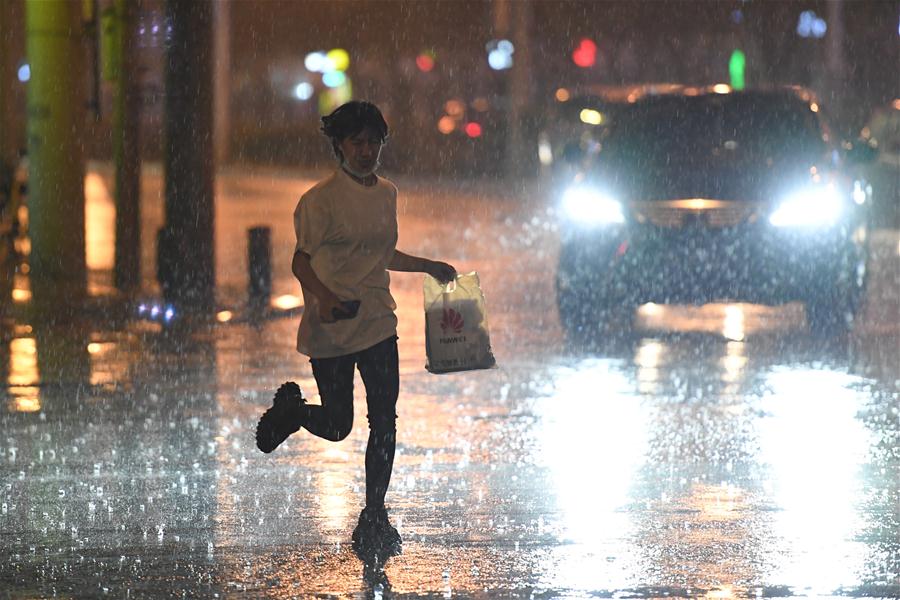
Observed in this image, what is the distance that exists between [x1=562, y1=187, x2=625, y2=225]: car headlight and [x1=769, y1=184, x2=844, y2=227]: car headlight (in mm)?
1213

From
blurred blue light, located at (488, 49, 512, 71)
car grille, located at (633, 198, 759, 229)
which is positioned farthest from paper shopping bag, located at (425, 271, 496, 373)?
blurred blue light, located at (488, 49, 512, 71)

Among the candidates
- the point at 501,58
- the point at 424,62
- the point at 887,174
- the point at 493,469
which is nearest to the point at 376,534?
the point at 493,469

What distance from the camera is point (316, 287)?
22.5 feet

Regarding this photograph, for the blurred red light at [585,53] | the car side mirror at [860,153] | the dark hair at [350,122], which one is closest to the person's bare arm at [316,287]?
the dark hair at [350,122]

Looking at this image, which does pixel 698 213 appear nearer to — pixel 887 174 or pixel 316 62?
pixel 887 174

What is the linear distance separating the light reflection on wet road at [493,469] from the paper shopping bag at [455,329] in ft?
2.07

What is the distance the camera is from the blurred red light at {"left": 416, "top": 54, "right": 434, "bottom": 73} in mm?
65375

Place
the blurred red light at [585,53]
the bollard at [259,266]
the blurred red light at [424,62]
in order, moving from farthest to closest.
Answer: the blurred red light at [424,62], the blurred red light at [585,53], the bollard at [259,266]

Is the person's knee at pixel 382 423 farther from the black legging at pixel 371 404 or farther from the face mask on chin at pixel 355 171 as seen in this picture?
the face mask on chin at pixel 355 171

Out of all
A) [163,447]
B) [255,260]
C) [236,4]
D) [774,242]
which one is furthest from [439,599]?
[236,4]

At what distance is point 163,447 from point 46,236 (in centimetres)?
956

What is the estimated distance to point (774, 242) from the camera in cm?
1485

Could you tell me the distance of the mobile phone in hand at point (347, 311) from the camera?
22.4 feet

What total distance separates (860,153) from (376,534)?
377 inches
